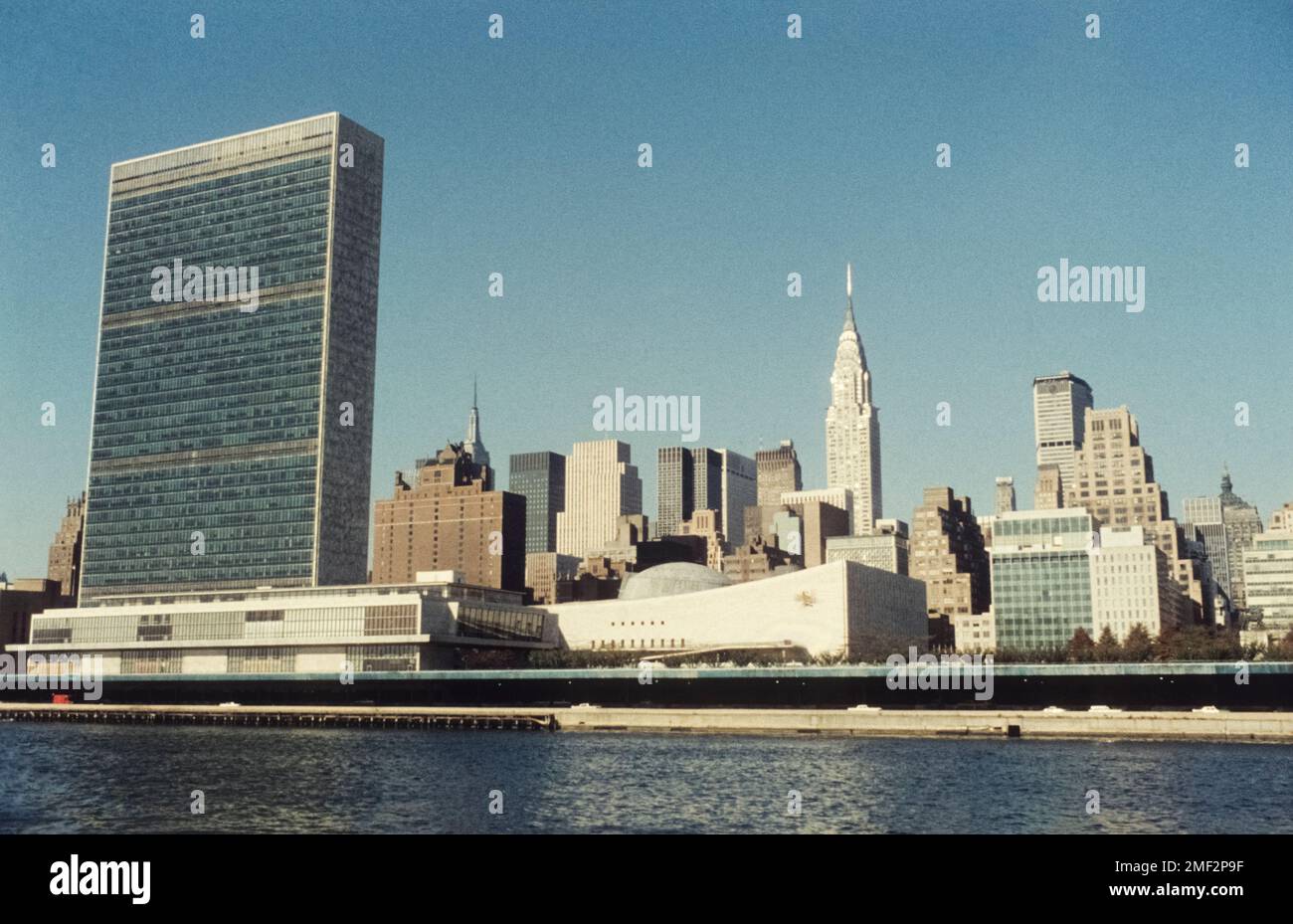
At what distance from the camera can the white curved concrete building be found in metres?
182

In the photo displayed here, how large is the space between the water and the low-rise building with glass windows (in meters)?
71.8

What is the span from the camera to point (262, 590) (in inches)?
7790

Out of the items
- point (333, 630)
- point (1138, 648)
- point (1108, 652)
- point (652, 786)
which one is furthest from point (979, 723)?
point (333, 630)

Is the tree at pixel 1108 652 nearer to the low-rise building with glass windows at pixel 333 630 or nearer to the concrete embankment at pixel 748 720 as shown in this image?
the concrete embankment at pixel 748 720

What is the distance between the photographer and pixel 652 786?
6750 centimetres

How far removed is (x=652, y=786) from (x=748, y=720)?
55928 millimetres

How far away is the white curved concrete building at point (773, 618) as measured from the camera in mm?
181750

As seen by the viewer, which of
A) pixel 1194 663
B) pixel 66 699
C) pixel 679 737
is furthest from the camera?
pixel 66 699

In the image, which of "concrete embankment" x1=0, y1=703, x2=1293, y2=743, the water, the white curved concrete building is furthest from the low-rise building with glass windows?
the water

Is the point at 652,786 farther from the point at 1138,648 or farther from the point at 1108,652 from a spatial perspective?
the point at 1138,648
